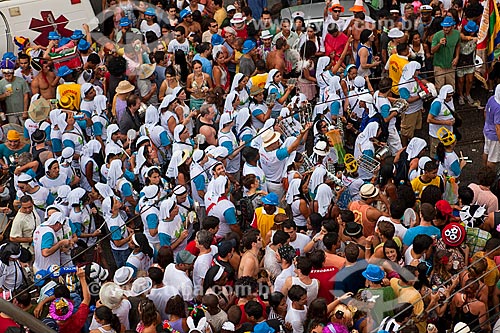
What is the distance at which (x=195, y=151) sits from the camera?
10.3 meters

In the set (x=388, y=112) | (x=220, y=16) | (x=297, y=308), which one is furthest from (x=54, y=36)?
(x=297, y=308)

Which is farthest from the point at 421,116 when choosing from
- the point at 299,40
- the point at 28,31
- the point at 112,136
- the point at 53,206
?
the point at 28,31

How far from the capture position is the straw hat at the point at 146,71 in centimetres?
1275

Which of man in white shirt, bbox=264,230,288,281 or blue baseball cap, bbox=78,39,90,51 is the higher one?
man in white shirt, bbox=264,230,288,281

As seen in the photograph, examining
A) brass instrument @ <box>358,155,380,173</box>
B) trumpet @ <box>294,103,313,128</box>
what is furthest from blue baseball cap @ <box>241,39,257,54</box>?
brass instrument @ <box>358,155,380,173</box>

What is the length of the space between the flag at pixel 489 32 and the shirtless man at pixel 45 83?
5.87m

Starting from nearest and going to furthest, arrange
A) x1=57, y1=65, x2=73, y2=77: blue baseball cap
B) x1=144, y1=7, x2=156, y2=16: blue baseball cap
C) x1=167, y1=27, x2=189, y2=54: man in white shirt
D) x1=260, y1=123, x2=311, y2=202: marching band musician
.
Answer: x1=260, y1=123, x2=311, y2=202: marching band musician
x1=57, y1=65, x2=73, y2=77: blue baseball cap
x1=167, y1=27, x2=189, y2=54: man in white shirt
x1=144, y1=7, x2=156, y2=16: blue baseball cap

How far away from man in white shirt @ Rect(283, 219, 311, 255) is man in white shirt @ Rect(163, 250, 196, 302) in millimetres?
989

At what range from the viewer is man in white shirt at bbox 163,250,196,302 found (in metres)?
8.49

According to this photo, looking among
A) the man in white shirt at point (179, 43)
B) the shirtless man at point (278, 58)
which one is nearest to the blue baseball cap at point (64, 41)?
the man in white shirt at point (179, 43)

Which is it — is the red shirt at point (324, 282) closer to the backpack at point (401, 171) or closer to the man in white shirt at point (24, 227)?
the backpack at point (401, 171)

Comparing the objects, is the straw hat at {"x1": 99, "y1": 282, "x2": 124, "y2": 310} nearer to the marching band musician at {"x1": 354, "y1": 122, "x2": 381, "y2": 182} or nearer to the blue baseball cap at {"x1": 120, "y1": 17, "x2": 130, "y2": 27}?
the marching band musician at {"x1": 354, "y1": 122, "x2": 381, "y2": 182}

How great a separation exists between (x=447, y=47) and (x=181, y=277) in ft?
18.9

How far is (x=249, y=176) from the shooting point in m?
9.88
